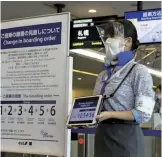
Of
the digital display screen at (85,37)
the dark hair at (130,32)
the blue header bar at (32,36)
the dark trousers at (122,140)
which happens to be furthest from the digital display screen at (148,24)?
the dark trousers at (122,140)

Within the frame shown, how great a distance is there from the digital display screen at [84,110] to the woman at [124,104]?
0.07 meters

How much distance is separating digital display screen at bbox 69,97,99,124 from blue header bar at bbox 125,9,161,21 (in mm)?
3219

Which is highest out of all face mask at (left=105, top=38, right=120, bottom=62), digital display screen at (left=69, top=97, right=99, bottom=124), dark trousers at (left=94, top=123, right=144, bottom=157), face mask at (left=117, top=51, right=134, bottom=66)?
face mask at (left=105, top=38, right=120, bottom=62)

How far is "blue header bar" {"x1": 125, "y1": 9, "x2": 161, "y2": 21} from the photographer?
5.30m

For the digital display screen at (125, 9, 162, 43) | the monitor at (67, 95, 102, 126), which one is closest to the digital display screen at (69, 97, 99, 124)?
the monitor at (67, 95, 102, 126)

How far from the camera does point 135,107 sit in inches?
80.4

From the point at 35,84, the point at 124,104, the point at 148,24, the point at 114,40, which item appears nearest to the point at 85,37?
the point at 35,84

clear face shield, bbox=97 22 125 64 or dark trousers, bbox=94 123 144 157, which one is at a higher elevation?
clear face shield, bbox=97 22 125 64

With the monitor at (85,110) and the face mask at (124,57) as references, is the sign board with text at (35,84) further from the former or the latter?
the face mask at (124,57)

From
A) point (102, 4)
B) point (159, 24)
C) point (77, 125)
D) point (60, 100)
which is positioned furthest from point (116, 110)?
point (102, 4)

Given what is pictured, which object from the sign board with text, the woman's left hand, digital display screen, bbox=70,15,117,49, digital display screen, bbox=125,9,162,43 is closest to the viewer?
the woman's left hand

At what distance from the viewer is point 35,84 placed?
10.4ft

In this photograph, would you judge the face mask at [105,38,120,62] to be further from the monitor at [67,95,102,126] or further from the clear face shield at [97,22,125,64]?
the monitor at [67,95,102,126]

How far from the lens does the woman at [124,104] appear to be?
80.3 inches
